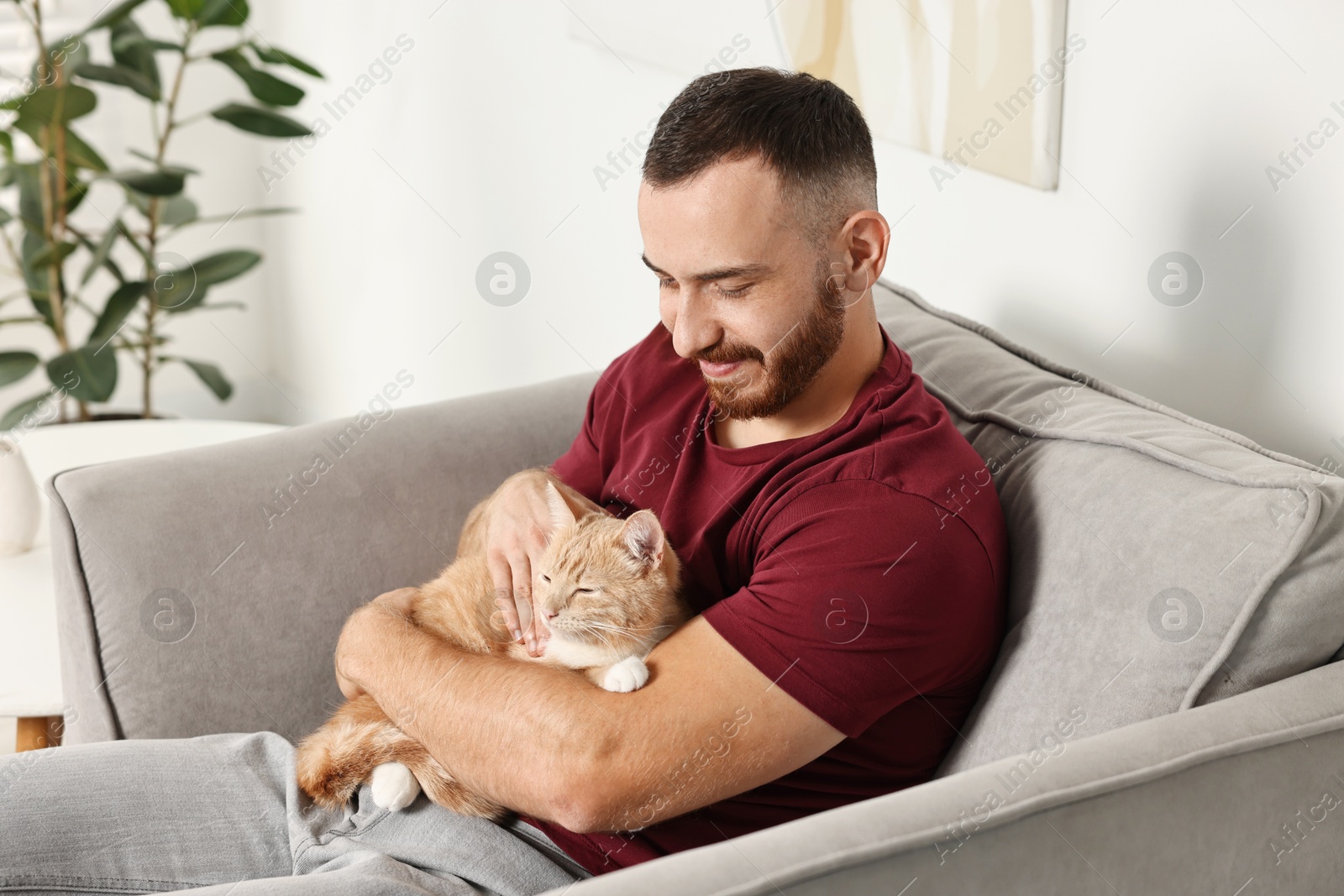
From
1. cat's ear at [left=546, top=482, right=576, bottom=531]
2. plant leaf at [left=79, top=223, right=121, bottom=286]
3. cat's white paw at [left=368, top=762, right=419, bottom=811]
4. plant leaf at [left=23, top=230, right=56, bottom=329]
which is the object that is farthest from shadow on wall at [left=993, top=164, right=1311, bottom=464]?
plant leaf at [left=23, top=230, right=56, bottom=329]

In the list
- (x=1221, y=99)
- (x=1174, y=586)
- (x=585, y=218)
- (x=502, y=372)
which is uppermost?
(x=1221, y=99)

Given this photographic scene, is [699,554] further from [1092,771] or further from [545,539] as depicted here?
[1092,771]

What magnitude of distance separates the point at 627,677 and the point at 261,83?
2416 millimetres

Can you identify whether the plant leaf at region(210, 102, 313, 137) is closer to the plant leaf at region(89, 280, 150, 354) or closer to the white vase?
the plant leaf at region(89, 280, 150, 354)

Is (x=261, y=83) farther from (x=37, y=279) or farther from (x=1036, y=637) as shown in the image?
(x=1036, y=637)

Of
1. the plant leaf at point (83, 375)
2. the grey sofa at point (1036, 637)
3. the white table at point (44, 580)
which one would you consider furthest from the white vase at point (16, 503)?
the plant leaf at point (83, 375)

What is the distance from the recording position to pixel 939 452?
3.79 ft

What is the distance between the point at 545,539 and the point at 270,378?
3343 millimetres

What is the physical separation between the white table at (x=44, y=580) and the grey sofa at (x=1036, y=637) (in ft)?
0.30

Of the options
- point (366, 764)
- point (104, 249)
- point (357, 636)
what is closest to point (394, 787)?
point (366, 764)

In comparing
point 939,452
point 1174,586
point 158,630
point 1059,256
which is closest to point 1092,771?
point 1174,586

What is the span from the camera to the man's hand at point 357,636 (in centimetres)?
132

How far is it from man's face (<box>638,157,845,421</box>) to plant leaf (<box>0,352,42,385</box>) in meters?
2.41

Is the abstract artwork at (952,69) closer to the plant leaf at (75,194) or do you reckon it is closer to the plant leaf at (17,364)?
the plant leaf at (75,194)
